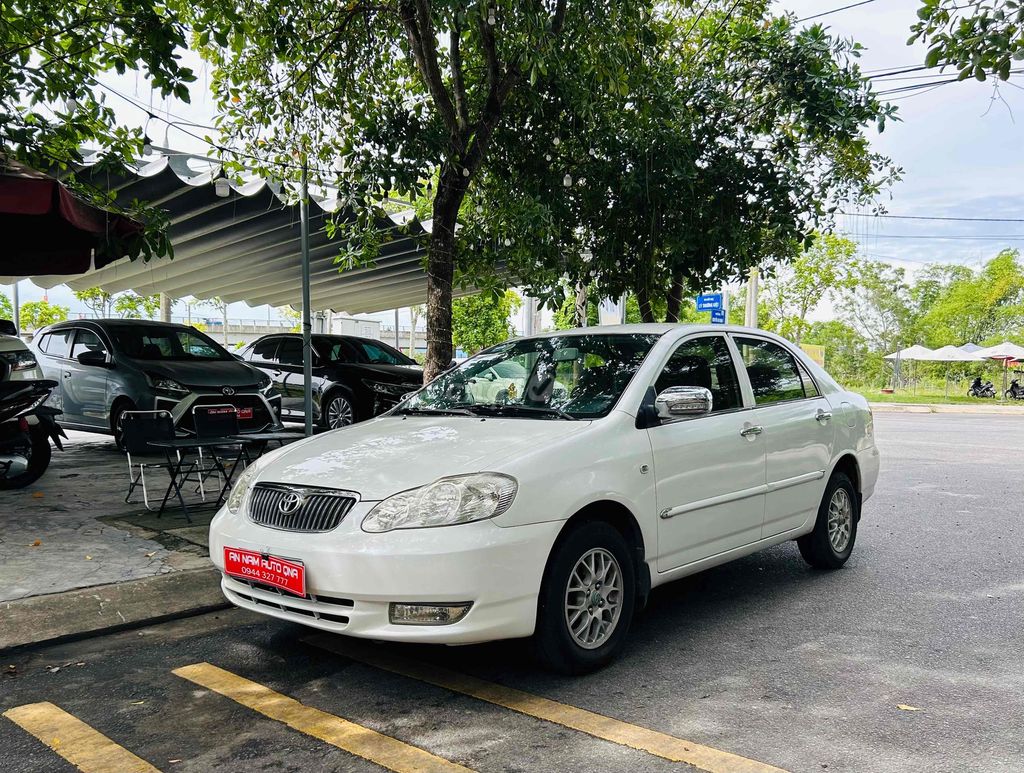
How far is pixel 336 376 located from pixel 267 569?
971cm

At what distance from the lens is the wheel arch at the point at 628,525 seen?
389cm

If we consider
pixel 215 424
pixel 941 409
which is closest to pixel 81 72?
pixel 215 424

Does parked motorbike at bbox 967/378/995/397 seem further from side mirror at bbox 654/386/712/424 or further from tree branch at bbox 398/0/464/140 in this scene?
side mirror at bbox 654/386/712/424

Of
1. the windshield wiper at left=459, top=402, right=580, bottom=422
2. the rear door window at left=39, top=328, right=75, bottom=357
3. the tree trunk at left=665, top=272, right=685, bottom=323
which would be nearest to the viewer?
the windshield wiper at left=459, top=402, right=580, bottom=422

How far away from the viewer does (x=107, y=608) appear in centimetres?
474

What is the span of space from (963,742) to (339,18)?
26.5ft

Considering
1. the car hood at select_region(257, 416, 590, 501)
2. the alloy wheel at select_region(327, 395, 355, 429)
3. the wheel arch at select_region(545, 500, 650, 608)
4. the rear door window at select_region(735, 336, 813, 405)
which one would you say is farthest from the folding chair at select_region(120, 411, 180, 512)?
the alloy wheel at select_region(327, 395, 355, 429)

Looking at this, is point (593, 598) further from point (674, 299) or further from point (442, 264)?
point (674, 299)

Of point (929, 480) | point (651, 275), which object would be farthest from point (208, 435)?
point (929, 480)

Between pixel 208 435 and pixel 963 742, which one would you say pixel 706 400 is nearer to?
pixel 963 742

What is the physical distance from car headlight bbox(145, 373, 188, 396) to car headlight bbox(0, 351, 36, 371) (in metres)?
2.08

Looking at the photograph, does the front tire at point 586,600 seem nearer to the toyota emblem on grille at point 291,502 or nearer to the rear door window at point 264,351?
the toyota emblem on grille at point 291,502

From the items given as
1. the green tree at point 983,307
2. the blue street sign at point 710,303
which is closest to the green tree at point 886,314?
the green tree at point 983,307

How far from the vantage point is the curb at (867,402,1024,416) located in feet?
96.3
